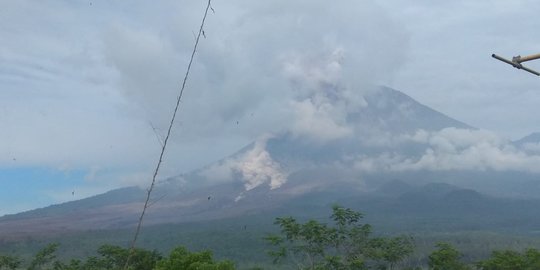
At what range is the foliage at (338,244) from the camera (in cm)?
2620

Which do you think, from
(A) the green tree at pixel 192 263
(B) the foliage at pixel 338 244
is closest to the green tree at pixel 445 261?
(B) the foliage at pixel 338 244

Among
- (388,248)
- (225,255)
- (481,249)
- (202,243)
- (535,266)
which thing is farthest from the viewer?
(202,243)

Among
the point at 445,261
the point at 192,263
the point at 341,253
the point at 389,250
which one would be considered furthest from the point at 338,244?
the point at 192,263

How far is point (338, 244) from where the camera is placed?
27.8m

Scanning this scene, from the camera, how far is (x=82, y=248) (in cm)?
17238

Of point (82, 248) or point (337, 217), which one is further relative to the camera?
point (82, 248)

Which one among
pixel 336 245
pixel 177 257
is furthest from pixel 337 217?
pixel 177 257

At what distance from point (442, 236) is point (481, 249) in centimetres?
4051

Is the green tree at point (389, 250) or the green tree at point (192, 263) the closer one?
the green tree at point (192, 263)

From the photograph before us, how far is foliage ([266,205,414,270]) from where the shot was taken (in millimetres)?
26203

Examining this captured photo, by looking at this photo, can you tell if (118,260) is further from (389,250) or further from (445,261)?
(445,261)

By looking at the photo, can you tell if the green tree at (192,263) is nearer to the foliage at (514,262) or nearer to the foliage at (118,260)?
the foliage at (118,260)

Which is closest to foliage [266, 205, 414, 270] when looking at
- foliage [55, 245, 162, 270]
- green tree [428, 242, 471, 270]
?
green tree [428, 242, 471, 270]

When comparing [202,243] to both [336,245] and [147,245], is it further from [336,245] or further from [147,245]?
[336,245]
